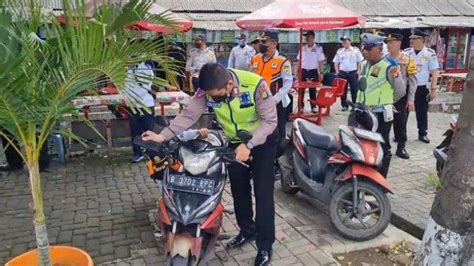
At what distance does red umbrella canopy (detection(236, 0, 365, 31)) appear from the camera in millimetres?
7598

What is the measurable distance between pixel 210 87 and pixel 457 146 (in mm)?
1625

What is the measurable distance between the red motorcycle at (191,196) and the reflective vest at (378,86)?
2.92m

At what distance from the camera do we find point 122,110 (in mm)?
6938

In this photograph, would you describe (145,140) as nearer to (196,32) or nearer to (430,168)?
(430,168)

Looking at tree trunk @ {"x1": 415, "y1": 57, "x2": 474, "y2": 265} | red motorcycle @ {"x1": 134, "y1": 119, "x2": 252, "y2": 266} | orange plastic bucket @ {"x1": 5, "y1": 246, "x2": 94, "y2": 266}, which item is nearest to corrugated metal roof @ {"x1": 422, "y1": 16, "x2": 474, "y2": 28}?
tree trunk @ {"x1": 415, "y1": 57, "x2": 474, "y2": 265}

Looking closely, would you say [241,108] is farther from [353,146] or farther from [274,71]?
[274,71]

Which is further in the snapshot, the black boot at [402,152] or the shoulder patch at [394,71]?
the black boot at [402,152]

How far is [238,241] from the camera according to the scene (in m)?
3.90

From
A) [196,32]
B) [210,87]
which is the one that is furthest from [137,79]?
[196,32]

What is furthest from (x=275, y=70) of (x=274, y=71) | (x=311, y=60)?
(x=311, y=60)

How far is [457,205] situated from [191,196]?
5.68ft

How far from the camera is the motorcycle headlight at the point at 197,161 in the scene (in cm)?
315

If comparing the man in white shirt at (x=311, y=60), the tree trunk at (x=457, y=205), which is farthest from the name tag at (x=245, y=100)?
the man in white shirt at (x=311, y=60)

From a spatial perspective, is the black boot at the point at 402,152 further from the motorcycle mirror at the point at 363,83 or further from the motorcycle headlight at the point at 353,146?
the motorcycle headlight at the point at 353,146
